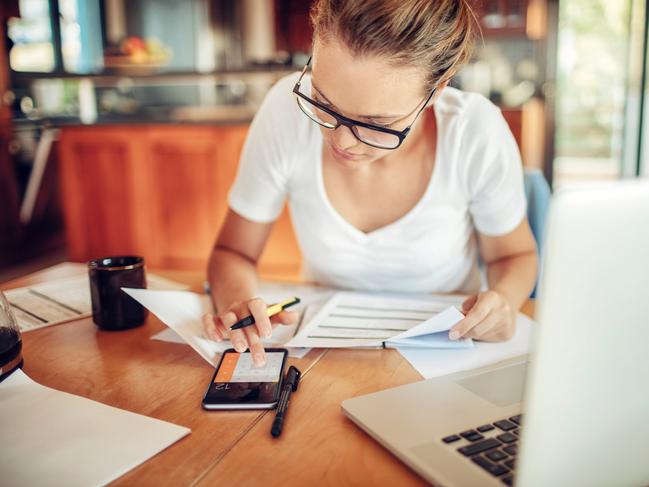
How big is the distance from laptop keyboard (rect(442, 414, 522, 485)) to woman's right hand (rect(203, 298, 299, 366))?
303 mm

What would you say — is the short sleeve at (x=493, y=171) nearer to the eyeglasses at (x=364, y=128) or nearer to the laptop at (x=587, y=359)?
the eyeglasses at (x=364, y=128)

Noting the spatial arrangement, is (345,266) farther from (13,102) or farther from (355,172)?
(13,102)

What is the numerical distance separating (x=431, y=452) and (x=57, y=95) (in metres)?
4.93

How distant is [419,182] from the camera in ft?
3.89

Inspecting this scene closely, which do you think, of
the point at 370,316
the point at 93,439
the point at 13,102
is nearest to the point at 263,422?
the point at 93,439

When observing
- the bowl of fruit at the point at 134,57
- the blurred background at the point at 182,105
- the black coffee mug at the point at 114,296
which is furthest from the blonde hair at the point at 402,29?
the bowl of fruit at the point at 134,57

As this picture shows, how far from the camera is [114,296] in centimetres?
93

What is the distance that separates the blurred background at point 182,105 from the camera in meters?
3.18

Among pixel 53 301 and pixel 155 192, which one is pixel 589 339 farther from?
pixel 155 192

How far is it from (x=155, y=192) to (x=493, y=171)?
2.42m

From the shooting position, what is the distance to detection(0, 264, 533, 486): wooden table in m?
0.58

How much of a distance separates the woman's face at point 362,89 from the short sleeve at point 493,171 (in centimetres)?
26

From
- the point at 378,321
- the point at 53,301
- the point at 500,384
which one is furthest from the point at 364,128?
the point at 53,301

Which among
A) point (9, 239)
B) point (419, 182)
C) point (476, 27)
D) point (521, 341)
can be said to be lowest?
point (9, 239)
